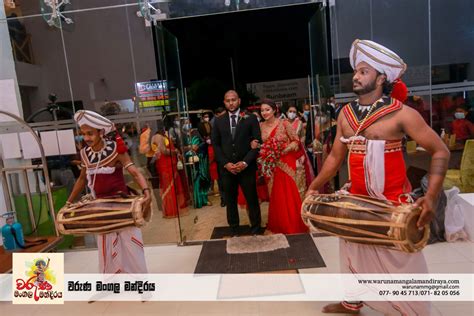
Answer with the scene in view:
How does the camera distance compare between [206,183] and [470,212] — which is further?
[206,183]

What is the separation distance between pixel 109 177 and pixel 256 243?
5.71 ft

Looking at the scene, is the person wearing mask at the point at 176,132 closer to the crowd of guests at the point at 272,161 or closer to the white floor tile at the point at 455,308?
the crowd of guests at the point at 272,161

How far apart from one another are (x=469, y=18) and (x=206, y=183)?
4.16m

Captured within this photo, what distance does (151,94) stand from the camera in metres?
4.05

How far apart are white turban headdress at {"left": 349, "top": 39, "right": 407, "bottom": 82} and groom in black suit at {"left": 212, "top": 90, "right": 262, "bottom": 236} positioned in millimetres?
1980

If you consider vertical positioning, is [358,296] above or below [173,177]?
below

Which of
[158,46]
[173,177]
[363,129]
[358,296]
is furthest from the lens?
[173,177]

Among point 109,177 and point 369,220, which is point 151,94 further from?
point 369,220

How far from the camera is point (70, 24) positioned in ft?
13.1

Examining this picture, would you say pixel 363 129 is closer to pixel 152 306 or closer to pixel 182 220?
pixel 152 306

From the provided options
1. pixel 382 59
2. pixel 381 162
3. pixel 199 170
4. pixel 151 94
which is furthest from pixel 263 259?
pixel 199 170

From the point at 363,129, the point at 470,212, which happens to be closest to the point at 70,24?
the point at 363,129

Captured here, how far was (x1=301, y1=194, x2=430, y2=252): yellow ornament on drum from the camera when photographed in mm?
1789

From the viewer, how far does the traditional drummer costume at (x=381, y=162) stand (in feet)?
6.48
